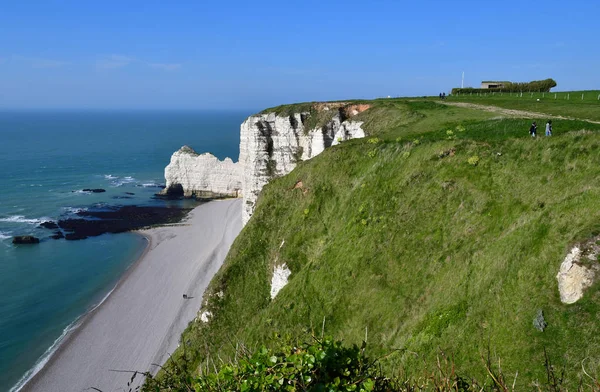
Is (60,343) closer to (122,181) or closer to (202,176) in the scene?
(202,176)

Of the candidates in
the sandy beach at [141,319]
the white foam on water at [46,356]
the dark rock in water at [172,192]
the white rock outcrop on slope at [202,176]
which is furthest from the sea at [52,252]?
the white rock outcrop on slope at [202,176]

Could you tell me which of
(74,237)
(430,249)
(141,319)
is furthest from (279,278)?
(74,237)

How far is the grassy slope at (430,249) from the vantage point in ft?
46.9

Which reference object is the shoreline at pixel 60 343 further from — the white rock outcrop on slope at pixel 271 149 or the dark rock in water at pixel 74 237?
the white rock outcrop on slope at pixel 271 149

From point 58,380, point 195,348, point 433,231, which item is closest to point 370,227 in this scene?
point 433,231

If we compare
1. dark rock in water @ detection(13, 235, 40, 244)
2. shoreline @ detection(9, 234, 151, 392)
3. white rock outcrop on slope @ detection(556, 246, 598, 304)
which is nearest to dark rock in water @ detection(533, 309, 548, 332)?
white rock outcrop on slope @ detection(556, 246, 598, 304)

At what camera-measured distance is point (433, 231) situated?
834 inches

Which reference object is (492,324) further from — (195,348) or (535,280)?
(195,348)

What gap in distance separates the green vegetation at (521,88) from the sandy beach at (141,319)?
46.8 m

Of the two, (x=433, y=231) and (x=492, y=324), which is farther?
(x=433, y=231)

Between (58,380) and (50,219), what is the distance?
52.4 m

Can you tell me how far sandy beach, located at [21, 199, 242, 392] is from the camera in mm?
36713

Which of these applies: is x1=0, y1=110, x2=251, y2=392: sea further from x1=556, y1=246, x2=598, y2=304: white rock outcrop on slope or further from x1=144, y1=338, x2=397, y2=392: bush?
x1=556, y1=246, x2=598, y2=304: white rock outcrop on slope

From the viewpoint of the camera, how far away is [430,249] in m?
20.5
